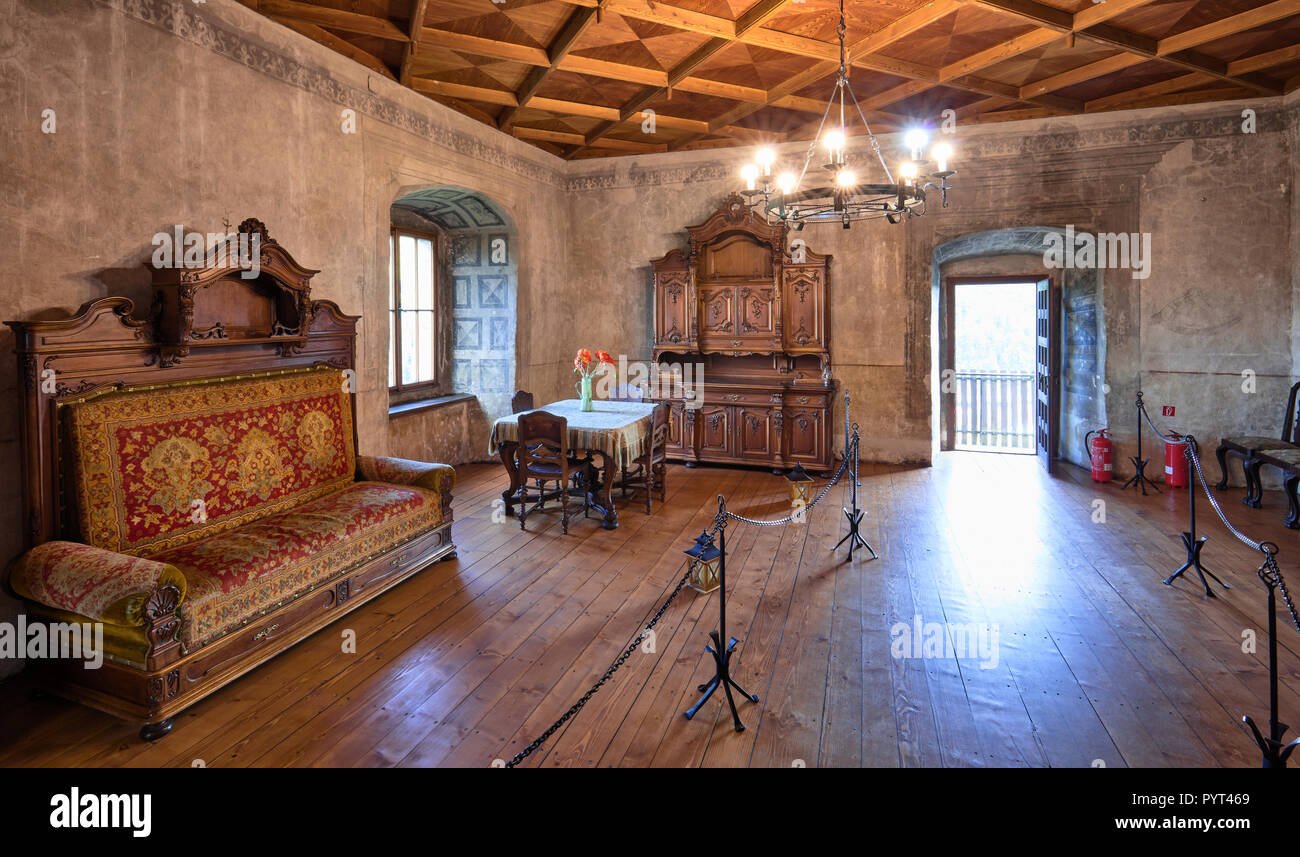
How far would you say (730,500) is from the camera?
23.0ft

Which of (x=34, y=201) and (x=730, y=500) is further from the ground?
(x=34, y=201)

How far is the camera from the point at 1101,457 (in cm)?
764

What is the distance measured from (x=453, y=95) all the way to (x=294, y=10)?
2.02 m

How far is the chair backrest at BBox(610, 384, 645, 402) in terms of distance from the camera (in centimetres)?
935

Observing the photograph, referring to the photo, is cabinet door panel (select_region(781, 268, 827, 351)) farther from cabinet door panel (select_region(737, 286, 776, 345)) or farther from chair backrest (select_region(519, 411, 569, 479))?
chair backrest (select_region(519, 411, 569, 479))

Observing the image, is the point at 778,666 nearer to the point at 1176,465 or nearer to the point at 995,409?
the point at 1176,465

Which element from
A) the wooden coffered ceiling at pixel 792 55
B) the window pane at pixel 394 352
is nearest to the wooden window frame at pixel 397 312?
the window pane at pixel 394 352

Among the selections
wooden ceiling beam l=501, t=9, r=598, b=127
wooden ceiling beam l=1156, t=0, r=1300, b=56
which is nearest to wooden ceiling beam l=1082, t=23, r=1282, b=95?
wooden ceiling beam l=1156, t=0, r=1300, b=56

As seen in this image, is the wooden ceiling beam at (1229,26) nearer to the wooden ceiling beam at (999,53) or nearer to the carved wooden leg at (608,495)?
the wooden ceiling beam at (999,53)

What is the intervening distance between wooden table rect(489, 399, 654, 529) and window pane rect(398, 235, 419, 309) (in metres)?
2.80

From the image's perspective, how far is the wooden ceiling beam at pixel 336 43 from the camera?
5.35 m
